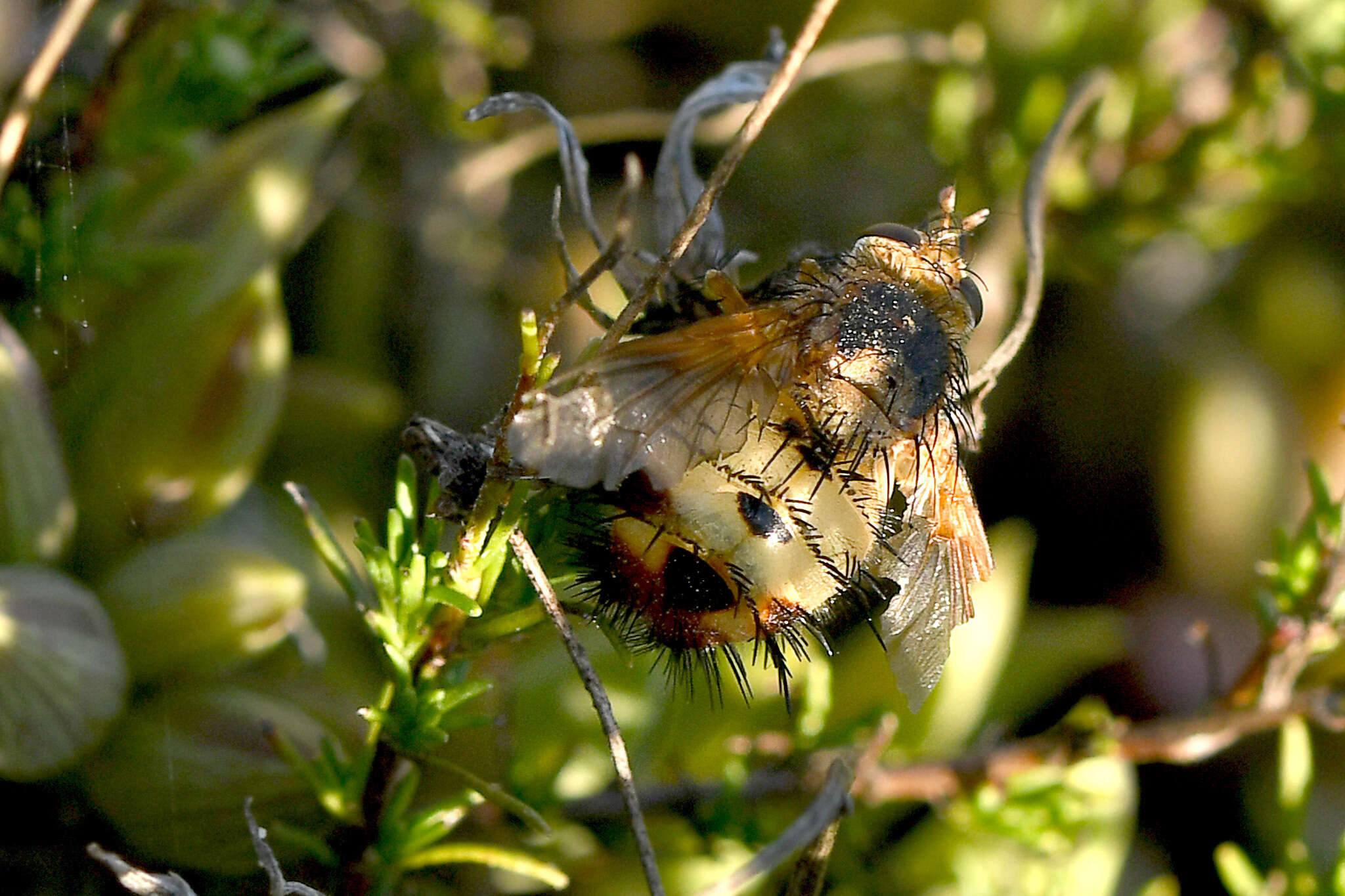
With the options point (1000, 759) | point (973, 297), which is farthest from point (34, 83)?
point (1000, 759)

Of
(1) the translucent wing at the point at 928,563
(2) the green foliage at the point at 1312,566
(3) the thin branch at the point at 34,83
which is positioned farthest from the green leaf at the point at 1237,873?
(3) the thin branch at the point at 34,83

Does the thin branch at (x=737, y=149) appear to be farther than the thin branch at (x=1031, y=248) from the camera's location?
No

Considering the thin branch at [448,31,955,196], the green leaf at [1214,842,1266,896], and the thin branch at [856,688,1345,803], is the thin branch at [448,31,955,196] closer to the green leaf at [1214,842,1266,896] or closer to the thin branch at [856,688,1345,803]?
the thin branch at [856,688,1345,803]

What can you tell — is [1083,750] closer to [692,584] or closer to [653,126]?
[692,584]

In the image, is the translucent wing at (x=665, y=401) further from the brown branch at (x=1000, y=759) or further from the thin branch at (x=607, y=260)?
the brown branch at (x=1000, y=759)

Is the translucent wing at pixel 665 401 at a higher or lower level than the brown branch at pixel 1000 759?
higher

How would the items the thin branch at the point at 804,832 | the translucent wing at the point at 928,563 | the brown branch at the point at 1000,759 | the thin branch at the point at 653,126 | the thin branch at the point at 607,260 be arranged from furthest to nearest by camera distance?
1. the thin branch at the point at 653,126
2. the brown branch at the point at 1000,759
3. the translucent wing at the point at 928,563
4. the thin branch at the point at 804,832
5. the thin branch at the point at 607,260

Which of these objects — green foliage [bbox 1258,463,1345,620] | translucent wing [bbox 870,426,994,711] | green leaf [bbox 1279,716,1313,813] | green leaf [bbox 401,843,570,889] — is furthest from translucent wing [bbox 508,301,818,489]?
green leaf [bbox 1279,716,1313,813]
